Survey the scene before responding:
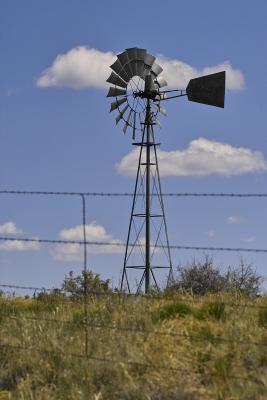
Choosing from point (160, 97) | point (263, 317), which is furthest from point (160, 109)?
point (263, 317)

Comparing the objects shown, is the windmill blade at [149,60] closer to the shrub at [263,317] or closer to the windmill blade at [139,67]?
the windmill blade at [139,67]

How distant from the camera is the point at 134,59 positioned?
2905 centimetres

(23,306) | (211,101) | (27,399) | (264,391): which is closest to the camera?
(264,391)

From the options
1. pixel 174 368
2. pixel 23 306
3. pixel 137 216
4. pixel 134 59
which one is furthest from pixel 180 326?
pixel 134 59

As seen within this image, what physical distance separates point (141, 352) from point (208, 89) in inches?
703

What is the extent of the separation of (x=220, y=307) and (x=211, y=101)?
15.8m

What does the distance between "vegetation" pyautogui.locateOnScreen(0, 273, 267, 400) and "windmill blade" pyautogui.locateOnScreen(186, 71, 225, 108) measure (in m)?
14.6

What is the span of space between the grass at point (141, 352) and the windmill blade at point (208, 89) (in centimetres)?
1473

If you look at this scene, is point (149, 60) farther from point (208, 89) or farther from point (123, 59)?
point (208, 89)

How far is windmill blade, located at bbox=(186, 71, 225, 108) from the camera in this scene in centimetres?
2572

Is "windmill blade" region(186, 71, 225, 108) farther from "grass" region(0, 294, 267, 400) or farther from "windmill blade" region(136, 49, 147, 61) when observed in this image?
"grass" region(0, 294, 267, 400)

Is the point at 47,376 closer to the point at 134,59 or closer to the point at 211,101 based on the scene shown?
the point at 211,101

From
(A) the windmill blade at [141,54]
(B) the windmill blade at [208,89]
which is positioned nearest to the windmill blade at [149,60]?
(A) the windmill blade at [141,54]

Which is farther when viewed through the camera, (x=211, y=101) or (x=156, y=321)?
(x=211, y=101)
